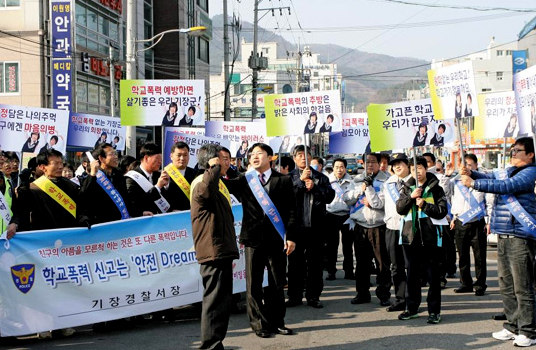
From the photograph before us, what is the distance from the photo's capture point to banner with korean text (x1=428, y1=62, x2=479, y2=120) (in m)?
7.78

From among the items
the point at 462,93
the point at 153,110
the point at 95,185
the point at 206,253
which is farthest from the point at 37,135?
the point at 462,93

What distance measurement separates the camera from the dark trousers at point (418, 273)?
769cm

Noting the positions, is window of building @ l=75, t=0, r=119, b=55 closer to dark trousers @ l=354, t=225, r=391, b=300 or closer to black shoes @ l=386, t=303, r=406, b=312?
dark trousers @ l=354, t=225, r=391, b=300

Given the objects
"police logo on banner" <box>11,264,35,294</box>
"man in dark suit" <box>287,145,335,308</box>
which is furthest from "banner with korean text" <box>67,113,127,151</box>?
"police logo on banner" <box>11,264,35,294</box>

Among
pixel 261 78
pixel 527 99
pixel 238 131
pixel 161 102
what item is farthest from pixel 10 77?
pixel 261 78

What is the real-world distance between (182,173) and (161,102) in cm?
367

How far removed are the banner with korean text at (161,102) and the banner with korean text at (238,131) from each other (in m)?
3.31

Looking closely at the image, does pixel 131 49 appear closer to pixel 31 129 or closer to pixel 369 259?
pixel 31 129

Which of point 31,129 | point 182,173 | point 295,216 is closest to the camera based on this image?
point 295,216

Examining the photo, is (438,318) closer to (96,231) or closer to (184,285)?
(184,285)

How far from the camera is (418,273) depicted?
7914 mm

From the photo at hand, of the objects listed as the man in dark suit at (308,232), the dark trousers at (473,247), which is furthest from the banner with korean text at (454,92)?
the dark trousers at (473,247)

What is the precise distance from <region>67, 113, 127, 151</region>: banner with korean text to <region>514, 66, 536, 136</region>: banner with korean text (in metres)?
9.58

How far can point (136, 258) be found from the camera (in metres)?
7.54
